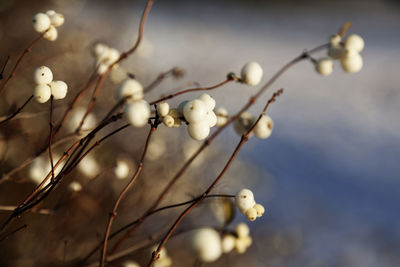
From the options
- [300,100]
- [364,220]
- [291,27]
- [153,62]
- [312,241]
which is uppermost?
[291,27]

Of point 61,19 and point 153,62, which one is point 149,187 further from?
point 153,62

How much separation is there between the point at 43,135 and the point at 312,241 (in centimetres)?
211

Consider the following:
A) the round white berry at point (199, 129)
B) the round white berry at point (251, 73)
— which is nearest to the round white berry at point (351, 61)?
the round white berry at point (251, 73)

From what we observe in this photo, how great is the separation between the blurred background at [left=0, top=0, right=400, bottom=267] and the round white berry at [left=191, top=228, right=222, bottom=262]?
0.51 metres

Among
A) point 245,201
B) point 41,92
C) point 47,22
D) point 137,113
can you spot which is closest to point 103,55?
point 47,22

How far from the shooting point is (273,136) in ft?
12.8

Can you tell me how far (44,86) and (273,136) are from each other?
3496mm

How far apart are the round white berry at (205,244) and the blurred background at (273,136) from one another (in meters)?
0.51

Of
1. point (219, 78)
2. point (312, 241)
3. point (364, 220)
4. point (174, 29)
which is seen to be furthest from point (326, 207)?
point (174, 29)

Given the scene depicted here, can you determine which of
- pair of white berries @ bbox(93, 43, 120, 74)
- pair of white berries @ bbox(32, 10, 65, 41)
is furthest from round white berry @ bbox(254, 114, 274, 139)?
pair of white berries @ bbox(32, 10, 65, 41)

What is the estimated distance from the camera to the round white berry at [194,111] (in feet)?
1.77

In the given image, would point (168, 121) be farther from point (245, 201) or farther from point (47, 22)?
point (47, 22)

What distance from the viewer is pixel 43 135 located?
1.41m

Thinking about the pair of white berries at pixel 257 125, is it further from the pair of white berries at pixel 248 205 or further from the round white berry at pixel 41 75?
the round white berry at pixel 41 75
